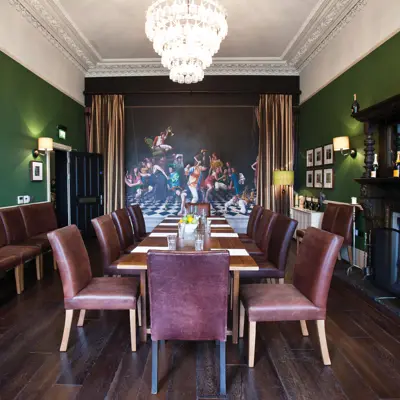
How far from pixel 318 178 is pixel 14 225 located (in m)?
5.04

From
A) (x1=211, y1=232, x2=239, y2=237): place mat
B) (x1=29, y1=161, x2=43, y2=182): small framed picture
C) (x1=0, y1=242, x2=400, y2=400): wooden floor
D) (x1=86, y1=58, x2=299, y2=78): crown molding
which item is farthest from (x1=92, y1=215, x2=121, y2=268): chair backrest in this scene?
(x1=86, y1=58, x2=299, y2=78): crown molding

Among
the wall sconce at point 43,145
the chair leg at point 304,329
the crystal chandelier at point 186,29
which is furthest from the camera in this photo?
the wall sconce at point 43,145

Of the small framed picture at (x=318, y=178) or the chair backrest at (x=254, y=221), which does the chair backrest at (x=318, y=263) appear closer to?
the chair backrest at (x=254, y=221)

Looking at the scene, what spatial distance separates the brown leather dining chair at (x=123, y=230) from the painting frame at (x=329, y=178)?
137 inches

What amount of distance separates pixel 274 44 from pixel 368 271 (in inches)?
175

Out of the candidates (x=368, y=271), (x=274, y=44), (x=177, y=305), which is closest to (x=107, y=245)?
(x=177, y=305)

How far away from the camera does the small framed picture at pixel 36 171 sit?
16.7 ft

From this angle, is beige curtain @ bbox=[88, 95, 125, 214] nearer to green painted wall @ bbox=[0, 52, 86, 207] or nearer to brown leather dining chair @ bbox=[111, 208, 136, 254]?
green painted wall @ bbox=[0, 52, 86, 207]

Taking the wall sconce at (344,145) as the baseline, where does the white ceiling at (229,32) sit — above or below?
above

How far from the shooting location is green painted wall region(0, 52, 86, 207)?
4395mm

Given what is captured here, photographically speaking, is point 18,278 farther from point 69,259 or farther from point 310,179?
point 310,179

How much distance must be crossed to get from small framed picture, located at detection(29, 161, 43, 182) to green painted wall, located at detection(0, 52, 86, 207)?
0.06 m

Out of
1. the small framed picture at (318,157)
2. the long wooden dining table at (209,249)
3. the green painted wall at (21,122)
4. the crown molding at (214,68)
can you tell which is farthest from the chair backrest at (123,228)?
the crown molding at (214,68)

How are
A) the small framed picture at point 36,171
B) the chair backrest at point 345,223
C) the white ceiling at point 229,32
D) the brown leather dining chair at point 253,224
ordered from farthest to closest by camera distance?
the small framed picture at point 36,171, the white ceiling at point 229,32, the chair backrest at point 345,223, the brown leather dining chair at point 253,224
